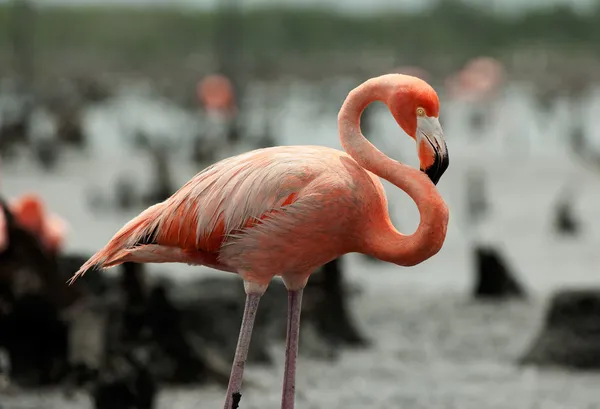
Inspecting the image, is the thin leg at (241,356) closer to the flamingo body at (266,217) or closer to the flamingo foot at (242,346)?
the flamingo foot at (242,346)

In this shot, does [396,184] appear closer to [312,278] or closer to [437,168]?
[437,168]

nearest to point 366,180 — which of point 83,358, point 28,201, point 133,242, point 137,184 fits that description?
point 133,242

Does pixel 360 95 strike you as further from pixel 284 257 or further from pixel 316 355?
pixel 316 355

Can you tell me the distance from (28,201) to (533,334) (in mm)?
3731

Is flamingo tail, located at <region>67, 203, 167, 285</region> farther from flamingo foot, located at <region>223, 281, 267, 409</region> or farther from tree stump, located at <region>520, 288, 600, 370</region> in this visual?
tree stump, located at <region>520, 288, 600, 370</region>

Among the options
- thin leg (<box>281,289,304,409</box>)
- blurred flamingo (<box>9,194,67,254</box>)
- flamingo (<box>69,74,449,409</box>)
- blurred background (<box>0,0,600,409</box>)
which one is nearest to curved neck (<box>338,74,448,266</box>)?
flamingo (<box>69,74,449,409</box>)

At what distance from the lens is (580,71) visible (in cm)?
5138

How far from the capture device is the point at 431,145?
483cm

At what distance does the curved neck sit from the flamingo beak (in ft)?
0.17

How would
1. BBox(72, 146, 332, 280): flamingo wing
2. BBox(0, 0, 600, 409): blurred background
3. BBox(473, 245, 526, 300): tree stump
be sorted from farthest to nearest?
1. BBox(473, 245, 526, 300): tree stump
2. BBox(0, 0, 600, 409): blurred background
3. BBox(72, 146, 332, 280): flamingo wing

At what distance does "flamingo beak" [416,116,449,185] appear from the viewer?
15.8ft

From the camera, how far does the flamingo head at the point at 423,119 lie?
4.83 meters

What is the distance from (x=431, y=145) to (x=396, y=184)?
19 cm

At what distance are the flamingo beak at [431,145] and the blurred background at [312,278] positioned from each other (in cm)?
270
